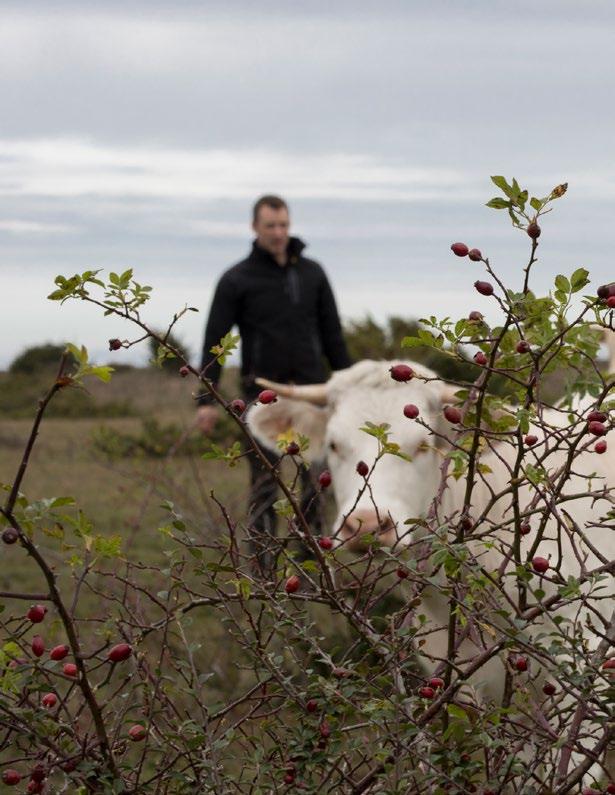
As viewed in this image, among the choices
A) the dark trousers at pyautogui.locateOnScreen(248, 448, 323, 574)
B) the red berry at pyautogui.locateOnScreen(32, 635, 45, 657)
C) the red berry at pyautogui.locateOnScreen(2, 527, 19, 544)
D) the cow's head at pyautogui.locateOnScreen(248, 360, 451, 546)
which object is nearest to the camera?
the red berry at pyautogui.locateOnScreen(2, 527, 19, 544)

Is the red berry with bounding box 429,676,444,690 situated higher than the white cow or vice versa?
the red berry with bounding box 429,676,444,690

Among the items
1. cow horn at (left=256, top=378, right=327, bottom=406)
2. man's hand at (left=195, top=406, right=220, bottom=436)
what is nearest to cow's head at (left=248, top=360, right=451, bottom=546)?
cow horn at (left=256, top=378, right=327, bottom=406)

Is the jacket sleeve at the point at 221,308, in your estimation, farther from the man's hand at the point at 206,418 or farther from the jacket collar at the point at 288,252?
the man's hand at the point at 206,418

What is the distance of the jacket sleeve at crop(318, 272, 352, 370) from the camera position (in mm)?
8719

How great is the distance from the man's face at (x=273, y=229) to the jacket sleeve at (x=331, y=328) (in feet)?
1.41

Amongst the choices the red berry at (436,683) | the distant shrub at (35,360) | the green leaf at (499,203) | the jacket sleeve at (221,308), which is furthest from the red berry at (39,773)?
the distant shrub at (35,360)

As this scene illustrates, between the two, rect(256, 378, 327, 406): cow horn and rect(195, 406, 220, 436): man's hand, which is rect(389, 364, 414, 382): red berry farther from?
rect(195, 406, 220, 436): man's hand

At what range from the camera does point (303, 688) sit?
2.00 meters

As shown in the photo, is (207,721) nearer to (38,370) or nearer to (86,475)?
(86,475)

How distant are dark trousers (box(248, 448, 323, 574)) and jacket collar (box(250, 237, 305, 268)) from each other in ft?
4.37

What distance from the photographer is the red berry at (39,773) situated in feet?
5.95

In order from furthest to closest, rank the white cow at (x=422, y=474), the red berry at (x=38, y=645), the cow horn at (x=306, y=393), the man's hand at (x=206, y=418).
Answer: the man's hand at (x=206, y=418)
the cow horn at (x=306, y=393)
the white cow at (x=422, y=474)
the red berry at (x=38, y=645)

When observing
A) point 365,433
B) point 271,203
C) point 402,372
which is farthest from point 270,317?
point 402,372

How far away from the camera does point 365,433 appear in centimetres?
509
